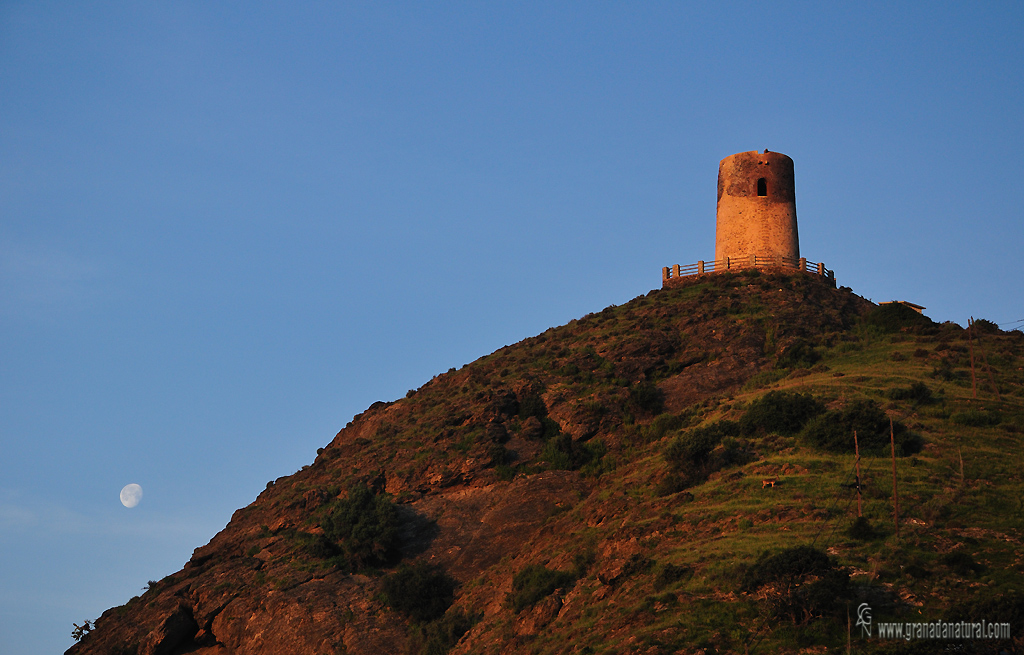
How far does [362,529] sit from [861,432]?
71.9ft

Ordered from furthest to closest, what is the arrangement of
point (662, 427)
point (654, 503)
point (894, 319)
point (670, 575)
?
point (894, 319), point (662, 427), point (654, 503), point (670, 575)

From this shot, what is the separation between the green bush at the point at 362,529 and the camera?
44.4 meters

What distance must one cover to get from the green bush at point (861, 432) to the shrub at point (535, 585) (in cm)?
1180

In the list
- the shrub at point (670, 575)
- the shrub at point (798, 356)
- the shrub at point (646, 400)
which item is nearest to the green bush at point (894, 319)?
the shrub at point (798, 356)

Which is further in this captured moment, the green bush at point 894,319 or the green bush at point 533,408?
the green bush at point 894,319

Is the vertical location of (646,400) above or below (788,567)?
above

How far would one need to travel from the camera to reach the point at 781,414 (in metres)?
42.8

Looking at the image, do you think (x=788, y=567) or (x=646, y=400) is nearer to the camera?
(x=788, y=567)

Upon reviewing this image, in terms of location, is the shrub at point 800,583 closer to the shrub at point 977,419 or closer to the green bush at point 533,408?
the shrub at point 977,419

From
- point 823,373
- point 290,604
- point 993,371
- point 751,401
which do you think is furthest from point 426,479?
point 993,371

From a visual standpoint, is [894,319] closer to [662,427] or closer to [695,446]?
[662,427]

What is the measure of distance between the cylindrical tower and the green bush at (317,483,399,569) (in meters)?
30.3

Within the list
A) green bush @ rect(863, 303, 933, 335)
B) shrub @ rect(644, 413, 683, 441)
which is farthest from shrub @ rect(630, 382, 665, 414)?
green bush @ rect(863, 303, 933, 335)

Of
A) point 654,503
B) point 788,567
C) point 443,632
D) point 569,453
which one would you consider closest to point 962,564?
point 788,567
